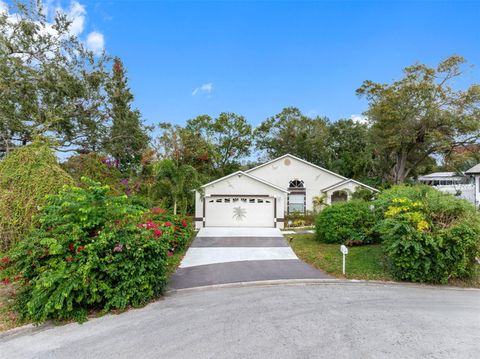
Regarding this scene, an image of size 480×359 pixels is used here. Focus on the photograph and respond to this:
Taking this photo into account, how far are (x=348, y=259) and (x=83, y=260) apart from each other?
310 inches

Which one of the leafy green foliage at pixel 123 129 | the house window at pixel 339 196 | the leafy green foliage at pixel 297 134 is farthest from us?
the leafy green foliage at pixel 297 134

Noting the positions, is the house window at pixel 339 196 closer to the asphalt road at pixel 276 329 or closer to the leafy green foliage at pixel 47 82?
the asphalt road at pixel 276 329

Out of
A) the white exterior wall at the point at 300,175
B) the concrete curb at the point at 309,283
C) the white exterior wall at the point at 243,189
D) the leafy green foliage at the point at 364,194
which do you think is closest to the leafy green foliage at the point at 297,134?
the white exterior wall at the point at 300,175

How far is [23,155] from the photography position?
21.4 ft

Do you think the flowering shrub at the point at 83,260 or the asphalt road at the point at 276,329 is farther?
the flowering shrub at the point at 83,260

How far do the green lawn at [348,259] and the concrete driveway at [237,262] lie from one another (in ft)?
1.32

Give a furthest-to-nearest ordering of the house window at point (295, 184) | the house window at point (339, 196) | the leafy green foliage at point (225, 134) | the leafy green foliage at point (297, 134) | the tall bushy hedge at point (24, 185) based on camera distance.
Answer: the leafy green foliage at point (297, 134) < the leafy green foliage at point (225, 134) < the house window at point (295, 184) < the house window at point (339, 196) < the tall bushy hedge at point (24, 185)

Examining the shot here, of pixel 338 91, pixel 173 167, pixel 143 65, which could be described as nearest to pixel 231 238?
pixel 173 167

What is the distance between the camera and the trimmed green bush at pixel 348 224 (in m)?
10.9

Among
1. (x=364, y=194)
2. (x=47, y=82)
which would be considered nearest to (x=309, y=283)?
(x=364, y=194)

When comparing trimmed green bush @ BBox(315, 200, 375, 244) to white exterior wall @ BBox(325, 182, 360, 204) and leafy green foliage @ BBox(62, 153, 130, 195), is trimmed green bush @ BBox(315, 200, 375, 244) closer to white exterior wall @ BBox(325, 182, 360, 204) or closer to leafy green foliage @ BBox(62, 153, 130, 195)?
white exterior wall @ BBox(325, 182, 360, 204)

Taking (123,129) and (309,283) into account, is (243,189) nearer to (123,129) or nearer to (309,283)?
(123,129)

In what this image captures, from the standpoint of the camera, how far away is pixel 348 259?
8750mm

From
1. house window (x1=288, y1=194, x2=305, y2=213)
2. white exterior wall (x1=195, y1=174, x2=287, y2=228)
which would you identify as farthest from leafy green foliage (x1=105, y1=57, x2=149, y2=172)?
house window (x1=288, y1=194, x2=305, y2=213)
